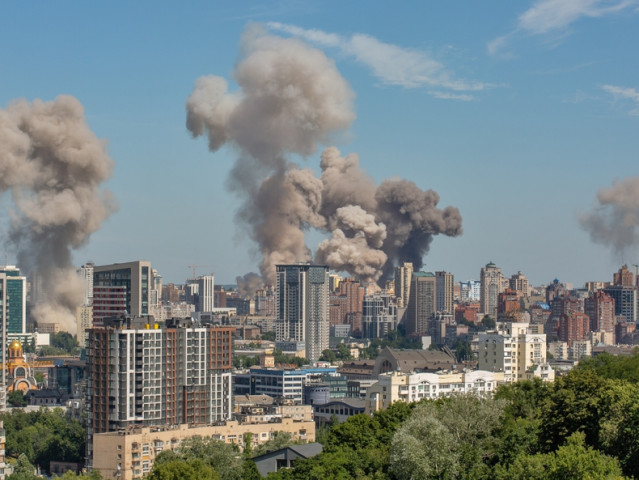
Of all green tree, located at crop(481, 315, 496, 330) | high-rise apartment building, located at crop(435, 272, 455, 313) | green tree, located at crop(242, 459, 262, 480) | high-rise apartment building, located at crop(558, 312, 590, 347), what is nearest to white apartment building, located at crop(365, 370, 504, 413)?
green tree, located at crop(242, 459, 262, 480)

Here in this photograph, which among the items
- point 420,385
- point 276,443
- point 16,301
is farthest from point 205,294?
point 276,443

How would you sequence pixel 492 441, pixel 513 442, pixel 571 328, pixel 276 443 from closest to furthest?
pixel 513 442
pixel 492 441
pixel 276 443
pixel 571 328

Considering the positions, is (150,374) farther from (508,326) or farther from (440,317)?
(440,317)

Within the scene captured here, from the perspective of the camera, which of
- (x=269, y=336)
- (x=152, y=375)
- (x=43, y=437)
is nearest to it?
(x=152, y=375)

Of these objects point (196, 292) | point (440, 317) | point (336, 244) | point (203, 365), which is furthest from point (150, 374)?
A: point (196, 292)

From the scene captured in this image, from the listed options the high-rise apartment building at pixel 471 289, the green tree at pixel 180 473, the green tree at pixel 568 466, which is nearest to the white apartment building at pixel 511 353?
the green tree at pixel 180 473

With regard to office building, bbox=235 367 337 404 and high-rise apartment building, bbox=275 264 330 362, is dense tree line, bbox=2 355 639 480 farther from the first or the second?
high-rise apartment building, bbox=275 264 330 362

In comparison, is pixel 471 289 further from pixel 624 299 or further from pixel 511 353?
pixel 511 353
